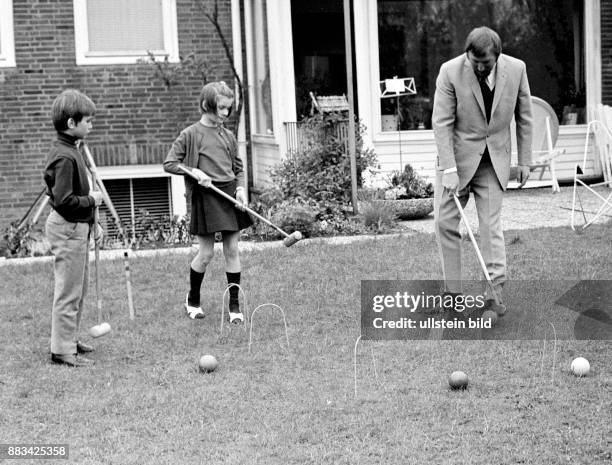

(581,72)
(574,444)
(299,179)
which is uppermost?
(581,72)

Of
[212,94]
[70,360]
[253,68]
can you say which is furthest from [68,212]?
[253,68]

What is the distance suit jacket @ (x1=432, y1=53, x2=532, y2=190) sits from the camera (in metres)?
6.45

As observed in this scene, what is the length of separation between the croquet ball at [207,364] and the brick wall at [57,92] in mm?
7564

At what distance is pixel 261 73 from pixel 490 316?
769 cm

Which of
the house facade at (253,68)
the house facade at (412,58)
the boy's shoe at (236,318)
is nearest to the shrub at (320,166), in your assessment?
→ the house facade at (253,68)

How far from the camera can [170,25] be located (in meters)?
13.0

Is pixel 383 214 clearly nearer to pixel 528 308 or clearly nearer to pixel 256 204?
pixel 256 204

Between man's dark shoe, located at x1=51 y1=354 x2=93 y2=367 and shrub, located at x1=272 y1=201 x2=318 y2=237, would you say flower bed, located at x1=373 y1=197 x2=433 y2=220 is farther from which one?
man's dark shoe, located at x1=51 y1=354 x2=93 y2=367

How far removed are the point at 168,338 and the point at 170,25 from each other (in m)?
7.23

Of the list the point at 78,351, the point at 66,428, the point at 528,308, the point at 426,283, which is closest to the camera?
the point at 66,428

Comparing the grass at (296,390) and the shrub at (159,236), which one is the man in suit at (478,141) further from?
the shrub at (159,236)

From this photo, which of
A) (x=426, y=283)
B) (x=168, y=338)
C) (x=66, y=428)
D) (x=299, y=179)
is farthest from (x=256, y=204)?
(x=66, y=428)

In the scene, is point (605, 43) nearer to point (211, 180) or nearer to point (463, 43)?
point (463, 43)

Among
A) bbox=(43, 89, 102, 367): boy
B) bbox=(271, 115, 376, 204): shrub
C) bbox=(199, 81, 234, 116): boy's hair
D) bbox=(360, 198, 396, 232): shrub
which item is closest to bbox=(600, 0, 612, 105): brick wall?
bbox=(271, 115, 376, 204): shrub
